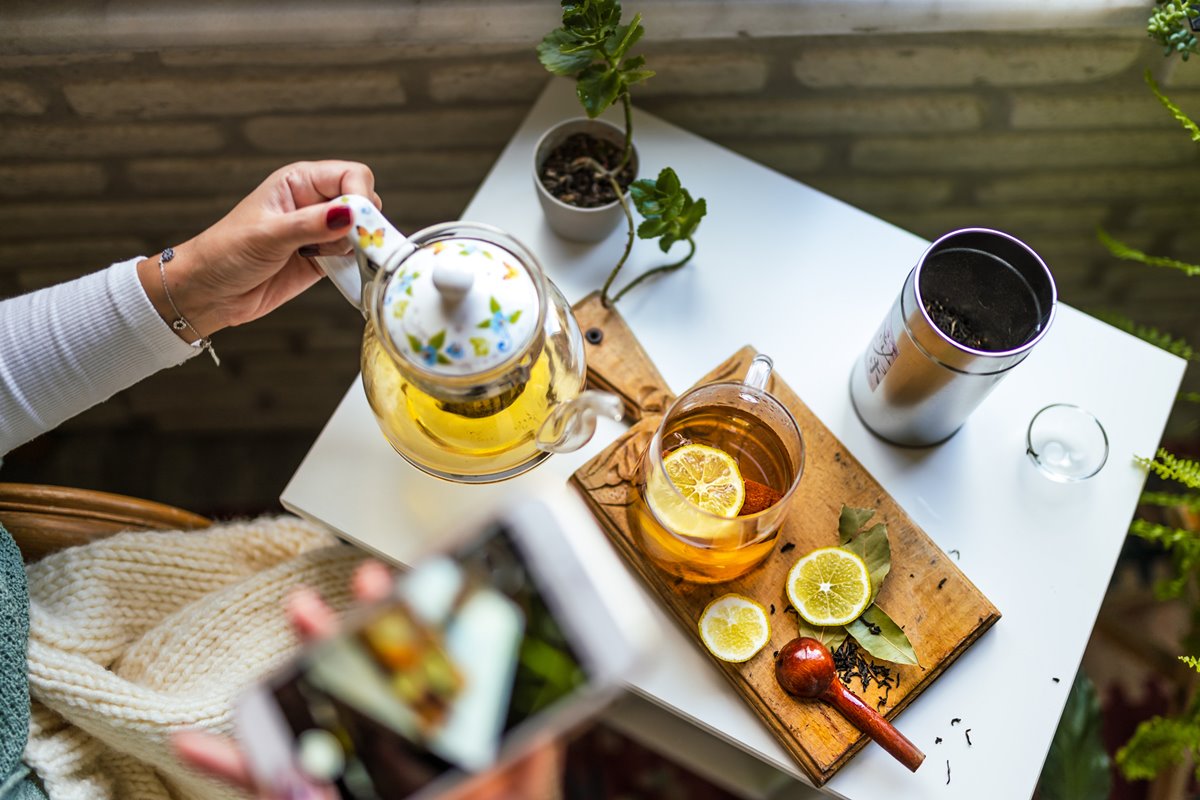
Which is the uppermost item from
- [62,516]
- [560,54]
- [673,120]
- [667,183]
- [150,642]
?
[560,54]

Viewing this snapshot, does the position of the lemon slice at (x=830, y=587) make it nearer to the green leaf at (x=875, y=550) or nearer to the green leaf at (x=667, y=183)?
the green leaf at (x=875, y=550)

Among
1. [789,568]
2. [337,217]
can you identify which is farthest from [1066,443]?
[337,217]

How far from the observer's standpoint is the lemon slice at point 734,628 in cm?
86

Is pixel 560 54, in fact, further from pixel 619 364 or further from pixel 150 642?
pixel 150 642

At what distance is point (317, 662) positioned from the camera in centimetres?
66

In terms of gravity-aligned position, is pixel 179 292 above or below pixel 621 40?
below

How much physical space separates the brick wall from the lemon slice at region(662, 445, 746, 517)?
59 cm

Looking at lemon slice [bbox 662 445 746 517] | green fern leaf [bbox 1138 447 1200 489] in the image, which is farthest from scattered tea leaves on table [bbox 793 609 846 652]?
green fern leaf [bbox 1138 447 1200 489]

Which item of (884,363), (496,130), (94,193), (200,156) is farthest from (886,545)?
(94,193)

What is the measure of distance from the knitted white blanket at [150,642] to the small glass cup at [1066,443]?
75cm

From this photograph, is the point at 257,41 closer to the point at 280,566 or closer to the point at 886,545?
the point at 280,566

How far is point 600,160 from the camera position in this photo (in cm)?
103

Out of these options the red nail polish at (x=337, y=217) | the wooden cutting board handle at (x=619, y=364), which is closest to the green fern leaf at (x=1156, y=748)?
the wooden cutting board handle at (x=619, y=364)

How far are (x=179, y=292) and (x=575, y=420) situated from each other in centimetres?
43
